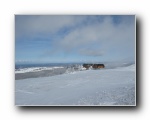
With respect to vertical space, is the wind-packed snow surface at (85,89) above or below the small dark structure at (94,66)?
below

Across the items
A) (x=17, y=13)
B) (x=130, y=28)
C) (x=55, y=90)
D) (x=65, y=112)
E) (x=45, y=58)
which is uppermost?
(x=17, y=13)

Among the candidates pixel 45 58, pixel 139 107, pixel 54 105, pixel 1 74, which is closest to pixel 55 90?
pixel 54 105

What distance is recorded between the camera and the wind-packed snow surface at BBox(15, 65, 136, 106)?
109 inches

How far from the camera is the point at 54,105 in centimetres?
278

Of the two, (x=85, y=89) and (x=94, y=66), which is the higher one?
(x=94, y=66)

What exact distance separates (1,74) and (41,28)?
2.05ft

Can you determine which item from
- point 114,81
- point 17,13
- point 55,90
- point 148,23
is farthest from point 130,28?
point 17,13

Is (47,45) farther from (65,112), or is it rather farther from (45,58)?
(65,112)

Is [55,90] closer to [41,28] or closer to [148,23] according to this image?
[41,28]

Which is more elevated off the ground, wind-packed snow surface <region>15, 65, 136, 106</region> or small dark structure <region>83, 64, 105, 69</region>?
small dark structure <region>83, 64, 105, 69</region>

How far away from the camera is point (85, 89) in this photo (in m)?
2.79

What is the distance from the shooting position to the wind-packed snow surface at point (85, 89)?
9.11ft

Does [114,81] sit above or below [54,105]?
above

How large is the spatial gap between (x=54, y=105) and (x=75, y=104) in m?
0.21
